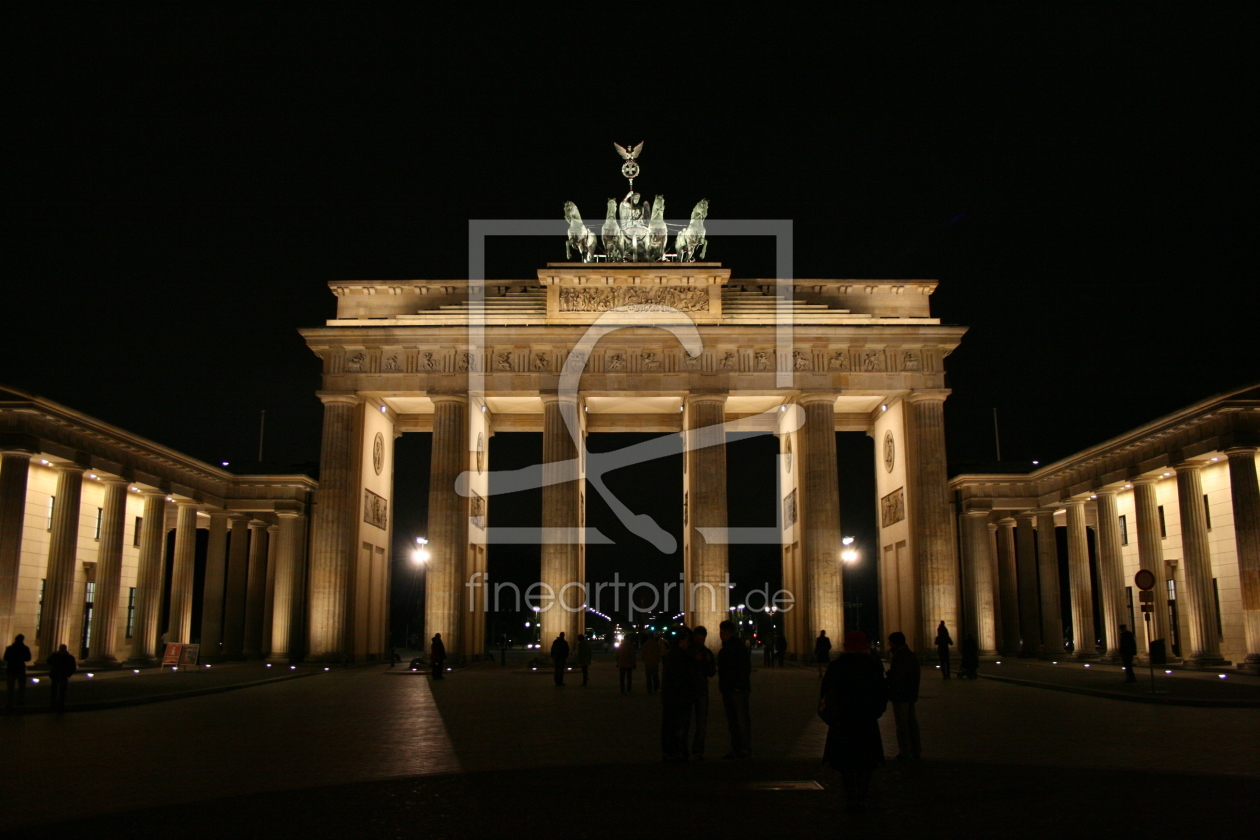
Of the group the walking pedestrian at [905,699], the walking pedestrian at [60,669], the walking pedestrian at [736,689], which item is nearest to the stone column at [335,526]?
the walking pedestrian at [60,669]

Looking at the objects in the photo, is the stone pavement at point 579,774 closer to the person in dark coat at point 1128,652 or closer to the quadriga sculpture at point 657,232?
the person in dark coat at point 1128,652

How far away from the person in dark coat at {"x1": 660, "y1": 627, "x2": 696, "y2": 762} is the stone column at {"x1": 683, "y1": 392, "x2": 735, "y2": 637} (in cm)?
3124

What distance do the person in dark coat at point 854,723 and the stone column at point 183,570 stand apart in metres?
43.0

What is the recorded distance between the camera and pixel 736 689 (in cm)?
1417

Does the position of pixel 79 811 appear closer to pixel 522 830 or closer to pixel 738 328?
pixel 522 830

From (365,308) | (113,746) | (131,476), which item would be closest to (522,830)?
(113,746)

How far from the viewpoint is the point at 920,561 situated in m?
46.2

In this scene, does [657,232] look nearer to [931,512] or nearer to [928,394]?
[928,394]

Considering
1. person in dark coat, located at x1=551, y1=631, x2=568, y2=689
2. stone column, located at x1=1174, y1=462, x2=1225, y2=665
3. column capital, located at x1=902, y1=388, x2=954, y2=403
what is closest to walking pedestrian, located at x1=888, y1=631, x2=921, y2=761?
person in dark coat, located at x1=551, y1=631, x2=568, y2=689

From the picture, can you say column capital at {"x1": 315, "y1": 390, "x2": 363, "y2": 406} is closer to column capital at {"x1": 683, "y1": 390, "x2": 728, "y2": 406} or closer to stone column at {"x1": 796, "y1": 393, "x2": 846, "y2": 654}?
column capital at {"x1": 683, "y1": 390, "x2": 728, "y2": 406}

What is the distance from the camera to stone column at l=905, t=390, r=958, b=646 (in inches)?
1781

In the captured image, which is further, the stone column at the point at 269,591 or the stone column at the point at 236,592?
the stone column at the point at 269,591

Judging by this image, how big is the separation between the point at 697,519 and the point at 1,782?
36.3m

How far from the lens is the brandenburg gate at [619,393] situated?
151 feet
